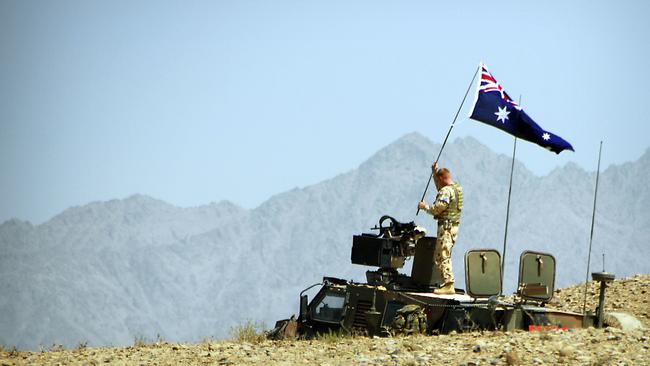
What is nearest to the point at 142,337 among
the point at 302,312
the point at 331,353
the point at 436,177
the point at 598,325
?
the point at 302,312

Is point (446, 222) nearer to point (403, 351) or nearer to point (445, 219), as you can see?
point (445, 219)

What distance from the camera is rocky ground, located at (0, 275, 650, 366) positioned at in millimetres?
15359

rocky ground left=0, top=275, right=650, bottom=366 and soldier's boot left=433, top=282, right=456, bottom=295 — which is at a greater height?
soldier's boot left=433, top=282, right=456, bottom=295

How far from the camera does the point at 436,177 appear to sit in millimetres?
19484

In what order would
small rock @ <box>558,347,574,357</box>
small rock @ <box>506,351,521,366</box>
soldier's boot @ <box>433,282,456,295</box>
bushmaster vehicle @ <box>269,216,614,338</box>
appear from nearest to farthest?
1. small rock @ <box>506,351,521,366</box>
2. small rock @ <box>558,347,574,357</box>
3. bushmaster vehicle @ <box>269,216,614,338</box>
4. soldier's boot @ <box>433,282,456,295</box>

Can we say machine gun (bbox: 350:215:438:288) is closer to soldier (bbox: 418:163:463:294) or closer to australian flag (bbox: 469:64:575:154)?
soldier (bbox: 418:163:463:294)

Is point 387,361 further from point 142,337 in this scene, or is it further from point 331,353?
point 142,337

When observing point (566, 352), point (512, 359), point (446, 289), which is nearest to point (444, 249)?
point (446, 289)

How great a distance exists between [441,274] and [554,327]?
200 cm

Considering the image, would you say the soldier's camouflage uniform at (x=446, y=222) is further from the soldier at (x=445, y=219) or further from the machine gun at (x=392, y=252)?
the machine gun at (x=392, y=252)

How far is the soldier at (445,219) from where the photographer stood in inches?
754

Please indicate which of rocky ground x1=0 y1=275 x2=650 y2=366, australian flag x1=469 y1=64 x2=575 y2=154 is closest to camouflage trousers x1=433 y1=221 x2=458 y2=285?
rocky ground x1=0 y1=275 x2=650 y2=366

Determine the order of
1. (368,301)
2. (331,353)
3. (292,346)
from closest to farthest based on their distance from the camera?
(331,353) < (292,346) < (368,301)

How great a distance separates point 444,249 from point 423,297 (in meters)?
0.98
